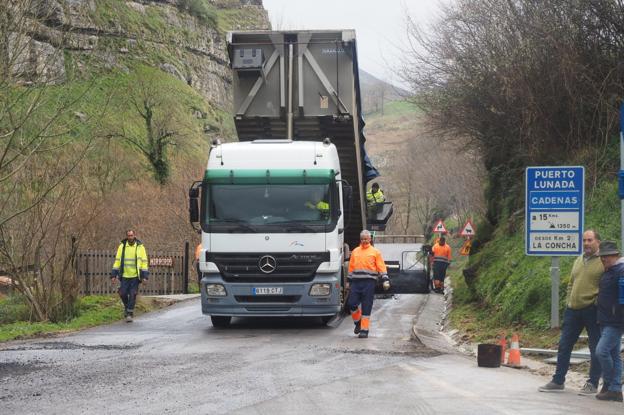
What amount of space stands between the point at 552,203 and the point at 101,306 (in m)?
11.3

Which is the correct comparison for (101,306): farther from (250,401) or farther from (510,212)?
(250,401)

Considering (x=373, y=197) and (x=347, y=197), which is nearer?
(x=347, y=197)

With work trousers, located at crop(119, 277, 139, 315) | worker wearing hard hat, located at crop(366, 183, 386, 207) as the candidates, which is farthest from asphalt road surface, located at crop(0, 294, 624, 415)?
worker wearing hard hat, located at crop(366, 183, 386, 207)

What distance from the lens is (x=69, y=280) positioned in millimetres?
18594

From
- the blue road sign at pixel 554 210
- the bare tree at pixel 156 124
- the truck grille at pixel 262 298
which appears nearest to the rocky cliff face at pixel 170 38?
the bare tree at pixel 156 124

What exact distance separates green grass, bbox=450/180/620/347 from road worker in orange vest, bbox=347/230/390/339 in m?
1.78

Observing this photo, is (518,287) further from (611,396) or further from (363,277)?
(611,396)

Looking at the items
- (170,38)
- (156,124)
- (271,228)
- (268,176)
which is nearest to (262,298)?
(271,228)

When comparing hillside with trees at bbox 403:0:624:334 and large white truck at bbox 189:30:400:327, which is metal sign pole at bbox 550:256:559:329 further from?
large white truck at bbox 189:30:400:327

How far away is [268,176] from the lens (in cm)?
1539

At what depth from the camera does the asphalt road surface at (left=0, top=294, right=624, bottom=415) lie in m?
8.32

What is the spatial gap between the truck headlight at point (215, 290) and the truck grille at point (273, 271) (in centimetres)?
17

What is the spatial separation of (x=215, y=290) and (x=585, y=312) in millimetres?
7080

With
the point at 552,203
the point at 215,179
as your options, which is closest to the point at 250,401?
the point at 552,203
